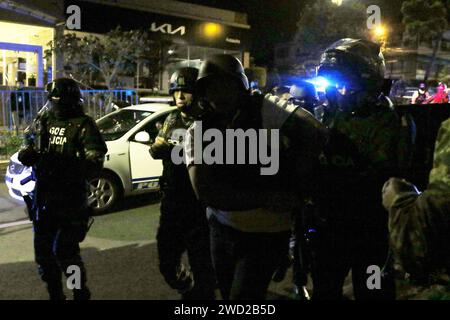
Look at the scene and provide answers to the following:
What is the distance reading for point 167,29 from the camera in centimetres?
2023

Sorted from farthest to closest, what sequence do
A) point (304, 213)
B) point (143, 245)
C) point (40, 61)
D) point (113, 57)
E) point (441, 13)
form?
point (441, 13)
point (40, 61)
point (113, 57)
point (143, 245)
point (304, 213)

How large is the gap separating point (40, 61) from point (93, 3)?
11.6 ft

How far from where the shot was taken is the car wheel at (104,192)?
6.45m

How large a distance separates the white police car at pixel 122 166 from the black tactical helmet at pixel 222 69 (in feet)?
13.5

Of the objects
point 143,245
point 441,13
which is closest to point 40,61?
point 143,245

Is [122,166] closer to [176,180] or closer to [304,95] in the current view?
[304,95]

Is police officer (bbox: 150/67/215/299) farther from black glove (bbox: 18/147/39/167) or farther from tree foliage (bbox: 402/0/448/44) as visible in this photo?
tree foliage (bbox: 402/0/448/44)

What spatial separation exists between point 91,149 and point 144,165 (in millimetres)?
3554

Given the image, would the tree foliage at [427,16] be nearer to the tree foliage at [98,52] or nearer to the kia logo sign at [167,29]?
the kia logo sign at [167,29]

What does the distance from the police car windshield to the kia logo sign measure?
1323 centimetres

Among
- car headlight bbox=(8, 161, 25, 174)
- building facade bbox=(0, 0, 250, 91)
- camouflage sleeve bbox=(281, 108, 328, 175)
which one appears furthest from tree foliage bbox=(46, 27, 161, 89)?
camouflage sleeve bbox=(281, 108, 328, 175)

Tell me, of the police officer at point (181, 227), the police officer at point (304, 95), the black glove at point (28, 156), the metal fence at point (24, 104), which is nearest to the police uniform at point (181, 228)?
the police officer at point (181, 227)
